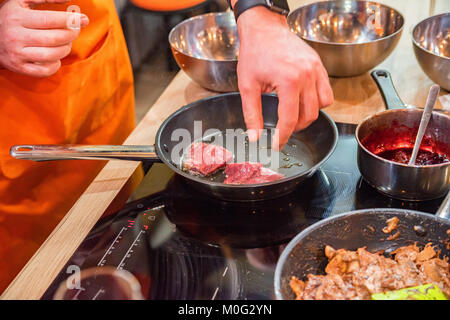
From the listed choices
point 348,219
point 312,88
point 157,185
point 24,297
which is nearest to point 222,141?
point 157,185

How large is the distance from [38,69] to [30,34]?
0.09 meters

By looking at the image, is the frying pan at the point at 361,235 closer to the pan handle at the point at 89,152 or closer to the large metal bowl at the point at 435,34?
the pan handle at the point at 89,152

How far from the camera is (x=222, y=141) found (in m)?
1.31

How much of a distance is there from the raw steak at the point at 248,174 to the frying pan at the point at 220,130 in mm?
30

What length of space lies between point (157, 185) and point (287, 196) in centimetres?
34

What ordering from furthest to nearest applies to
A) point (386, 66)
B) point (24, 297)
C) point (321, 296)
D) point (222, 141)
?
point (386, 66)
point (222, 141)
point (24, 297)
point (321, 296)

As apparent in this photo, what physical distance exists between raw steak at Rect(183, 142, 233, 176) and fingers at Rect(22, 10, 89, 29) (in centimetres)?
45

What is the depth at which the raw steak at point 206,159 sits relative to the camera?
1158 mm

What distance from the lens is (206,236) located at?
989mm

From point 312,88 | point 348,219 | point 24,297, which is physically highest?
point 312,88

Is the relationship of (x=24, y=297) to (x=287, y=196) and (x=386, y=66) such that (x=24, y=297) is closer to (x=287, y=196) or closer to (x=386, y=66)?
(x=287, y=196)

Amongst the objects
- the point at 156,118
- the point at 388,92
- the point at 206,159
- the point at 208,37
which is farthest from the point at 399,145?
the point at 208,37

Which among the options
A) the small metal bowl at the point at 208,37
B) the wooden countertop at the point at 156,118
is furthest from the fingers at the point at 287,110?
the small metal bowl at the point at 208,37

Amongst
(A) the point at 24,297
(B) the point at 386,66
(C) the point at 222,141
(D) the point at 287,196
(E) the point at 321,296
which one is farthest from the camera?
(B) the point at 386,66
